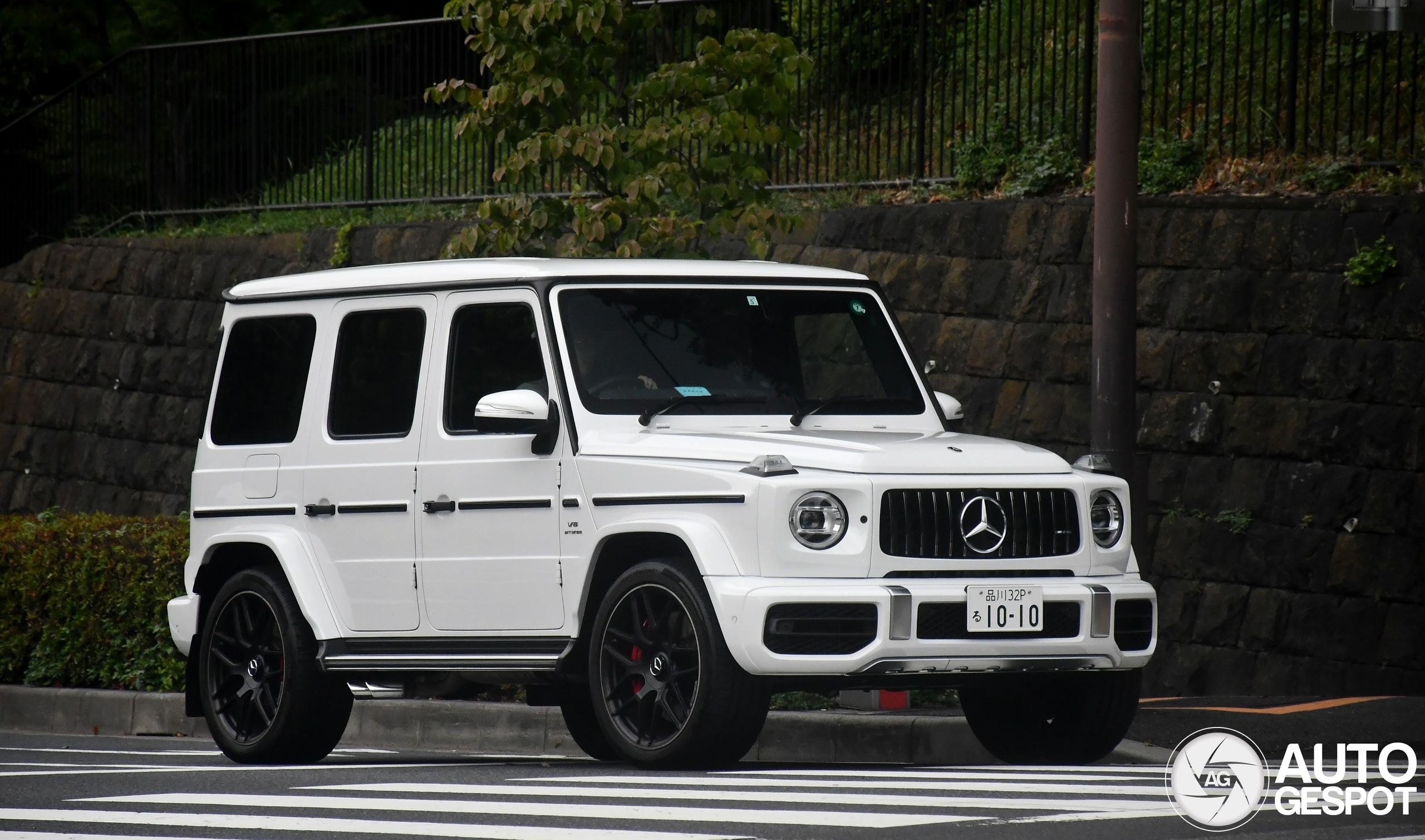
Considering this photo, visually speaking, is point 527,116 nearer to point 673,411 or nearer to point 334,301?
point 334,301

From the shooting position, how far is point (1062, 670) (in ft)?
26.8

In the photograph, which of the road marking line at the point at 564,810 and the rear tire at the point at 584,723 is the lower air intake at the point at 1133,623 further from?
the rear tire at the point at 584,723

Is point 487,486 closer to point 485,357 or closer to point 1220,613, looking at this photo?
point 485,357

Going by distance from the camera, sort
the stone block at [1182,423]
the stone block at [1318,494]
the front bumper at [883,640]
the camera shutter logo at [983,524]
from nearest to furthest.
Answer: the front bumper at [883,640] < the camera shutter logo at [983,524] < the stone block at [1318,494] < the stone block at [1182,423]

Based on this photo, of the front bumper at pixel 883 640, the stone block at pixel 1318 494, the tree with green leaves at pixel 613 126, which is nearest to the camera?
the front bumper at pixel 883 640

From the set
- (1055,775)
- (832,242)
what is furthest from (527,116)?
(1055,775)

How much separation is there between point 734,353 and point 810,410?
0.42 metres

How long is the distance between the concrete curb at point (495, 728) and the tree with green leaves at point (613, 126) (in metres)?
2.82

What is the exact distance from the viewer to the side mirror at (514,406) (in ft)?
27.6


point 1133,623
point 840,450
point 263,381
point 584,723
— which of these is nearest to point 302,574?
point 263,381

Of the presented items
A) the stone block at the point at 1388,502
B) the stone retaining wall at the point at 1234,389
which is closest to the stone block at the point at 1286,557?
the stone retaining wall at the point at 1234,389

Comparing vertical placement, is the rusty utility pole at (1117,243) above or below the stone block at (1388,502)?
above

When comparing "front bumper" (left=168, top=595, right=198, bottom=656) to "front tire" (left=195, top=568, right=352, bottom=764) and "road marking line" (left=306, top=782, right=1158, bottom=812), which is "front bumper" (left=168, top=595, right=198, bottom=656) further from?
"road marking line" (left=306, top=782, right=1158, bottom=812)

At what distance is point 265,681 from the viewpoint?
9.70 m
